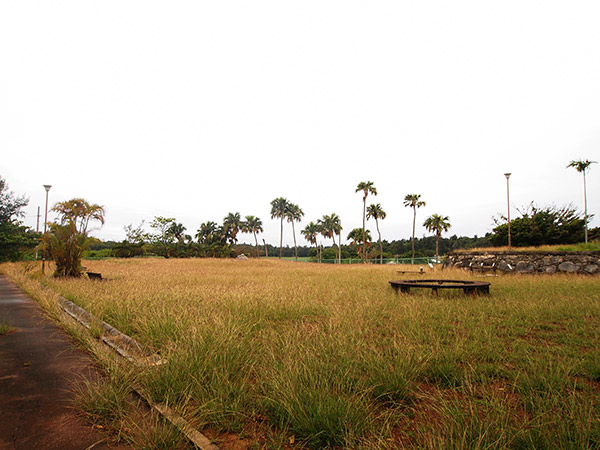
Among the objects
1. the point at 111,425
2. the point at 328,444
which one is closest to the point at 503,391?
the point at 328,444

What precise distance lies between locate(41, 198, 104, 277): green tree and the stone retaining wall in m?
18.9

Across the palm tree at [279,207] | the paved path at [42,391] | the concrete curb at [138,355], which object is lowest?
the paved path at [42,391]

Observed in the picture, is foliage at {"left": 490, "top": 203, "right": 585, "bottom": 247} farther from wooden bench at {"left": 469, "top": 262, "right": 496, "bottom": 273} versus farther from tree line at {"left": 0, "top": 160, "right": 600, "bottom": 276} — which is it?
wooden bench at {"left": 469, "top": 262, "right": 496, "bottom": 273}

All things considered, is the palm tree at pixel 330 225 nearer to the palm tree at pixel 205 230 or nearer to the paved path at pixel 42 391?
the palm tree at pixel 205 230

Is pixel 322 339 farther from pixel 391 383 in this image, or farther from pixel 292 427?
pixel 292 427

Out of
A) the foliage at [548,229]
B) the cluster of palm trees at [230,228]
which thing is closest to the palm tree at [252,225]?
the cluster of palm trees at [230,228]

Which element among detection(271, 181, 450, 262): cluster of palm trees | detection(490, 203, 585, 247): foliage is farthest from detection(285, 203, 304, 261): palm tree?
detection(490, 203, 585, 247): foliage

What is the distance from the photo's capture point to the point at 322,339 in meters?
4.14

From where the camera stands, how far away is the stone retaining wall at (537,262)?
1427 centimetres

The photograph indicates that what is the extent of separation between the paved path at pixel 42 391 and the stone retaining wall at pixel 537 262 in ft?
58.8

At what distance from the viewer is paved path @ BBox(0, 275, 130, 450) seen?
2.38 metres

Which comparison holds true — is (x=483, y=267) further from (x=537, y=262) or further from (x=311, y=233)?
(x=311, y=233)

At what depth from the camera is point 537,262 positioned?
612 inches

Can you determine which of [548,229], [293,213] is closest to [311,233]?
[293,213]
